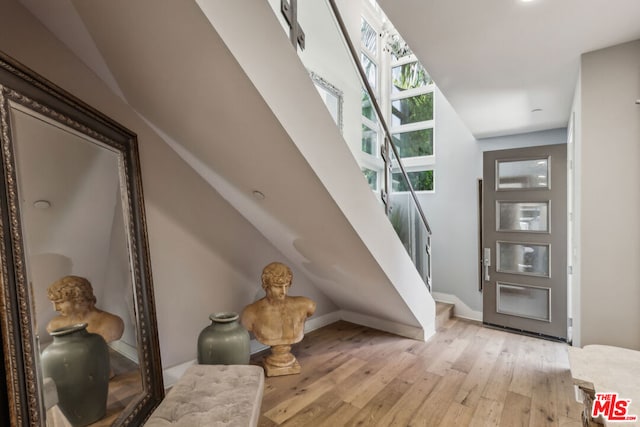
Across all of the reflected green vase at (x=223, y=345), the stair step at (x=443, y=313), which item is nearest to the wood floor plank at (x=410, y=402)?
the reflected green vase at (x=223, y=345)

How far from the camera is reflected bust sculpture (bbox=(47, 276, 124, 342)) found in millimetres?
1184

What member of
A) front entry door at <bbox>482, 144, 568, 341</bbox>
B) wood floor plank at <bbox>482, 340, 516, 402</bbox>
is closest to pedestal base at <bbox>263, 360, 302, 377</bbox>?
wood floor plank at <bbox>482, 340, 516, 402</bbox>

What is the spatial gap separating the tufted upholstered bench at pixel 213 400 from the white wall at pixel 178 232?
0.71 metres

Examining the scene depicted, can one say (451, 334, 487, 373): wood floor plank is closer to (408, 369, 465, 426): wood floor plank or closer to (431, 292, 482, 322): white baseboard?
(408, 369, 465, 426): wood floor plank

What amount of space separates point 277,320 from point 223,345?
0.56 meters

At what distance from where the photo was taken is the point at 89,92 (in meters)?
1.80

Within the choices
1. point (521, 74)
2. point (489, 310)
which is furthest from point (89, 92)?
point (489, 310)

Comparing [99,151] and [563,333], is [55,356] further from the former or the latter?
[563,333]

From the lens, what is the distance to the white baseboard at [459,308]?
4074mm

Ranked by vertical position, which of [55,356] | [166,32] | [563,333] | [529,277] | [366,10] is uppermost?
[366,10]

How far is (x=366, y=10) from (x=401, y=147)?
2045 millimetres

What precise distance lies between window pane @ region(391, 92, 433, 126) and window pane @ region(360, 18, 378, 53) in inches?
36.4

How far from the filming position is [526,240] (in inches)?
139

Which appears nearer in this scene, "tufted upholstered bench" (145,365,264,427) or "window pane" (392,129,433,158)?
"tufted upholstered bench" (145,365,264,427)
